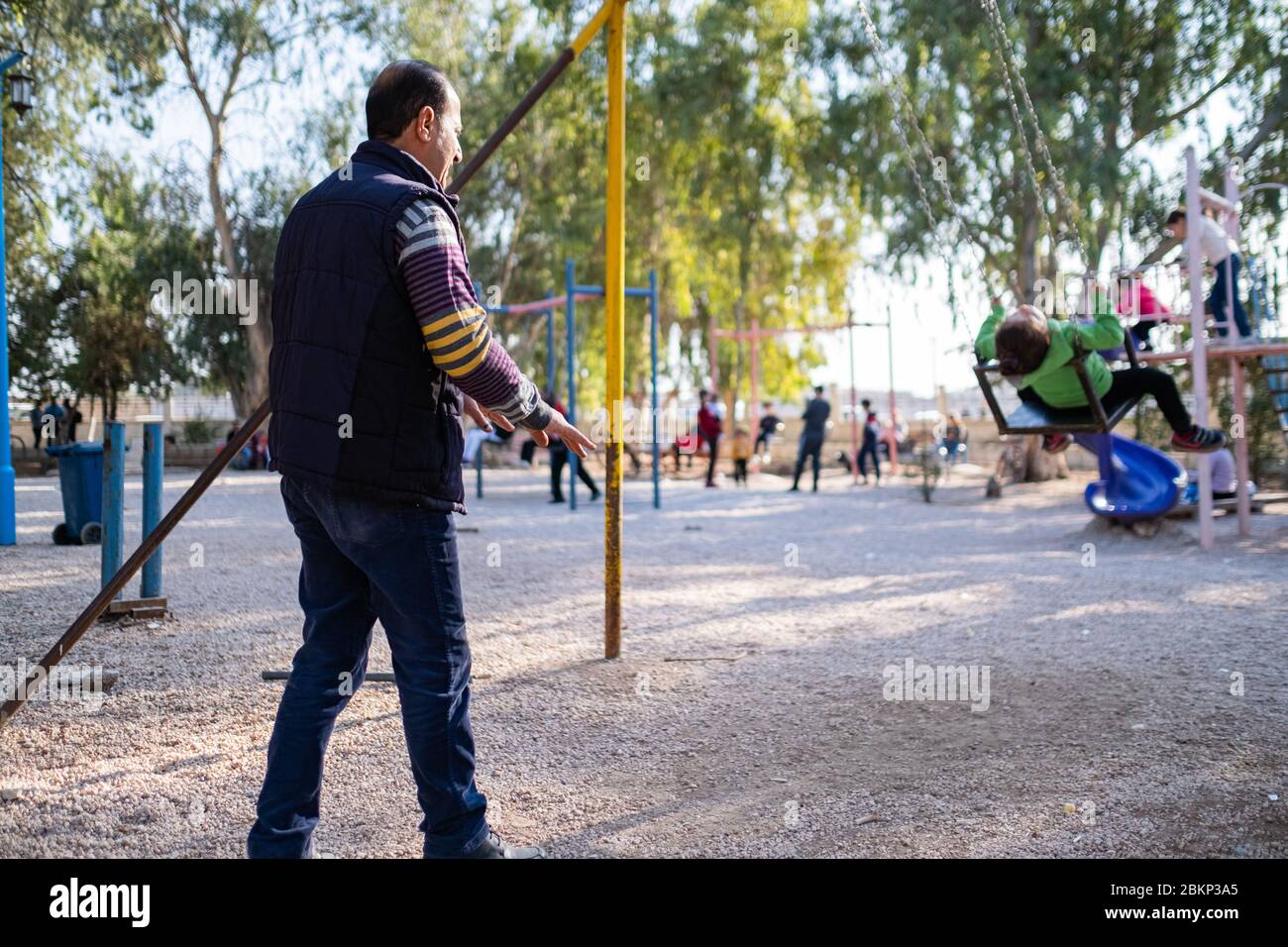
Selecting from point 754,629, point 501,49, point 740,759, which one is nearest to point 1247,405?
point 754,629

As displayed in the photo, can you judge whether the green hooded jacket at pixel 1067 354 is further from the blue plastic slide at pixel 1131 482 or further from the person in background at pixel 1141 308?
the blue plastic slide at pixel 1131 482

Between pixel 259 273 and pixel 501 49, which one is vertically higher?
pixel 501 49

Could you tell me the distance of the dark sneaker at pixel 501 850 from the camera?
275 cm

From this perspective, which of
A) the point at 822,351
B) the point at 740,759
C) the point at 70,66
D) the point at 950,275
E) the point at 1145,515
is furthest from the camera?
the point at 822,351

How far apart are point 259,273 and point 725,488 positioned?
1485 cm

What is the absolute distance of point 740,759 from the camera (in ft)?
12.8

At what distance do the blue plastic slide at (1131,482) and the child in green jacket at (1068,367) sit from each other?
3260 mm

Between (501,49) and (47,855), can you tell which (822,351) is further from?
(47,855)

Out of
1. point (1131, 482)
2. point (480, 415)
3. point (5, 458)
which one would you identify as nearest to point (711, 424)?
point (1131, 482)

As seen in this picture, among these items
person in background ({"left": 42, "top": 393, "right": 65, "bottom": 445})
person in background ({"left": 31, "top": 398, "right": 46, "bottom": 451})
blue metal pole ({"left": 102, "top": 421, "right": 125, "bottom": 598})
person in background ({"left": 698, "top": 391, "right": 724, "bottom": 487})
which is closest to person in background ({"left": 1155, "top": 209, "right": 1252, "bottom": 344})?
blue metal pole ({"left": 102, "top": 421, "right": 125, "bottom": 598})

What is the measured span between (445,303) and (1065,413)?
5231mm

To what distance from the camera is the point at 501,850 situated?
283 centimetres

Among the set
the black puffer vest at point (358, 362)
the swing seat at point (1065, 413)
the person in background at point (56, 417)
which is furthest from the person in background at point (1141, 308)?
the person in background at point (56, 417)

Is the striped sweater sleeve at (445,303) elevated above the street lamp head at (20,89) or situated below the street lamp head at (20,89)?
below
